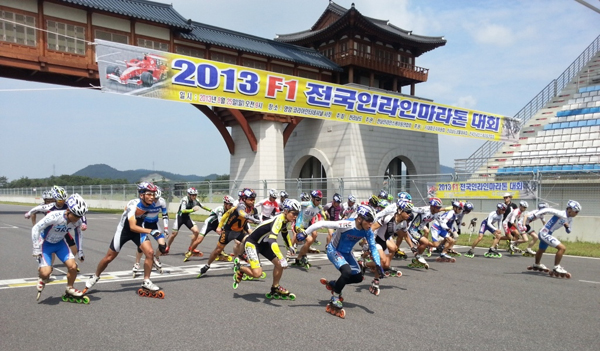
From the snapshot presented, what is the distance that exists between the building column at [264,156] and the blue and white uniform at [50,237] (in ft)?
79.0

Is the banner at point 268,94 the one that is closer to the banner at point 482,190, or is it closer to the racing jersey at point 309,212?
the banner at point 482,190

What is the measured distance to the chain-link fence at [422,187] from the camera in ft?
62.6

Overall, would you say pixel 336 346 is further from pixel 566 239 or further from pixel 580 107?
pixel 580 107

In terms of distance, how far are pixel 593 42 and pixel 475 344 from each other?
42.0 meters

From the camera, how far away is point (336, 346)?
584cm

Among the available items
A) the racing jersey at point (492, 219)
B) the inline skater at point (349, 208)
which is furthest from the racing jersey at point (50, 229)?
the racing jersey at point (492, 219)

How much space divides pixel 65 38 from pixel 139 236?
842 inches

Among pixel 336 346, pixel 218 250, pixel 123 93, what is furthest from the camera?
pixel 123 93

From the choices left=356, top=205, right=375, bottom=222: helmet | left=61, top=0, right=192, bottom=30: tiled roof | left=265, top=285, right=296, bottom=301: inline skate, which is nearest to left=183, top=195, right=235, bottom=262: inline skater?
left=265, top=285, right=296, bottom=301: inline skate

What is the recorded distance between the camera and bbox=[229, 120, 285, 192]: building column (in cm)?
3266

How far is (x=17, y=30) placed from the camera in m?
24.5

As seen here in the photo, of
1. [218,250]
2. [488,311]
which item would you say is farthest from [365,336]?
[218,250]

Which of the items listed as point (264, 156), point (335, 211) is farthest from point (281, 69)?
point (335, 211)

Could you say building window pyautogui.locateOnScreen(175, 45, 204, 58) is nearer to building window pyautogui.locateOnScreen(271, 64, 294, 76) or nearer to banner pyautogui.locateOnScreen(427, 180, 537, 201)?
Result: building window pyautogui.locateOnScreen(271, 64, 294, 76)
